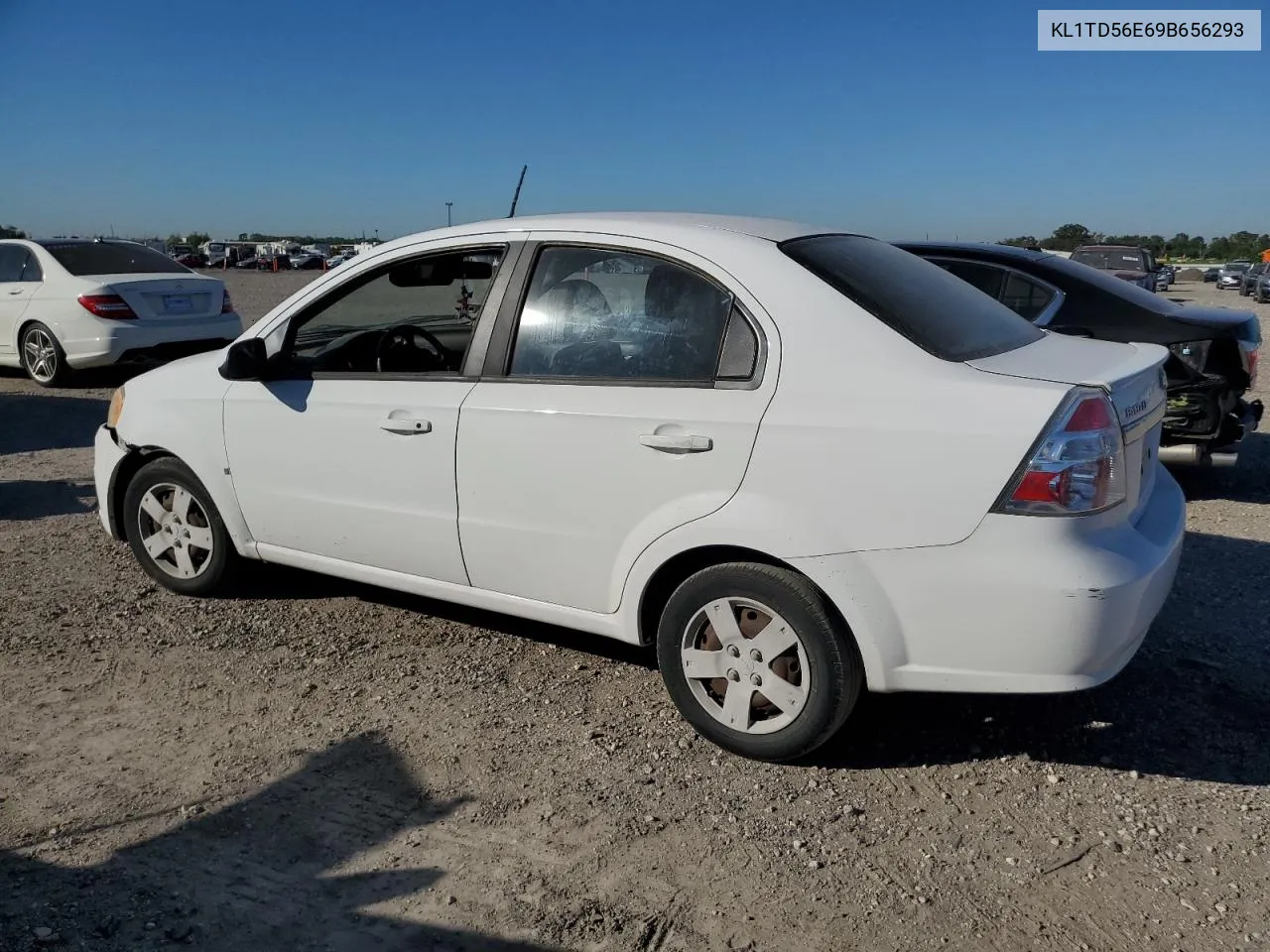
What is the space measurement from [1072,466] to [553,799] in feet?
5.99

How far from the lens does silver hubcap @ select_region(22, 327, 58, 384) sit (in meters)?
10.9

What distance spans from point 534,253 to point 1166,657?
2.97 meters

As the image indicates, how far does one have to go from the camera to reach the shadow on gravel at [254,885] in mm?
2688

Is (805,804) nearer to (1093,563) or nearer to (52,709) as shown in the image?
(1093,563)

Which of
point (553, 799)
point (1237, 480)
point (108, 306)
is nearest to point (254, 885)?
point (553, 799)

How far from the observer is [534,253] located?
3973 mm

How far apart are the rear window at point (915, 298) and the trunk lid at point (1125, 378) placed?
0.11 meters

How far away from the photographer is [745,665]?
138 inches

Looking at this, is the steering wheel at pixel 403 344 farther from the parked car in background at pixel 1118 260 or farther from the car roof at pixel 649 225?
the parked car in background at pixel 1118 260

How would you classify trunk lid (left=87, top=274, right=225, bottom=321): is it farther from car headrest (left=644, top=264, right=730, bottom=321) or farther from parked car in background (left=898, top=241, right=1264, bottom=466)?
car headrest (left=644, top=264, right=730, bottom=321)

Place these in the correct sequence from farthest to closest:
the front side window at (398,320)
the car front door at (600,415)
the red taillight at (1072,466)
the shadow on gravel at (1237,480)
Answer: the shadow on gravel at (1237,480) < the front side window at (398,320) < the car front door at (600,415) < the red taillight at (1072,466)

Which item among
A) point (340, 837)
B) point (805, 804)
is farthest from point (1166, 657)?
point (340, 837)

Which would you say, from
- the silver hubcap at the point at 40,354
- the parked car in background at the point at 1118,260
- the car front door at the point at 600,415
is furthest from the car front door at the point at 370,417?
the parked car in background at the point at 1118,260

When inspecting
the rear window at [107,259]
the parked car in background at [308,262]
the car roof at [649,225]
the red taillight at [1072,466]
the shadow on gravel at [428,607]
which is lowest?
the shadow on gravel at [428,607]
